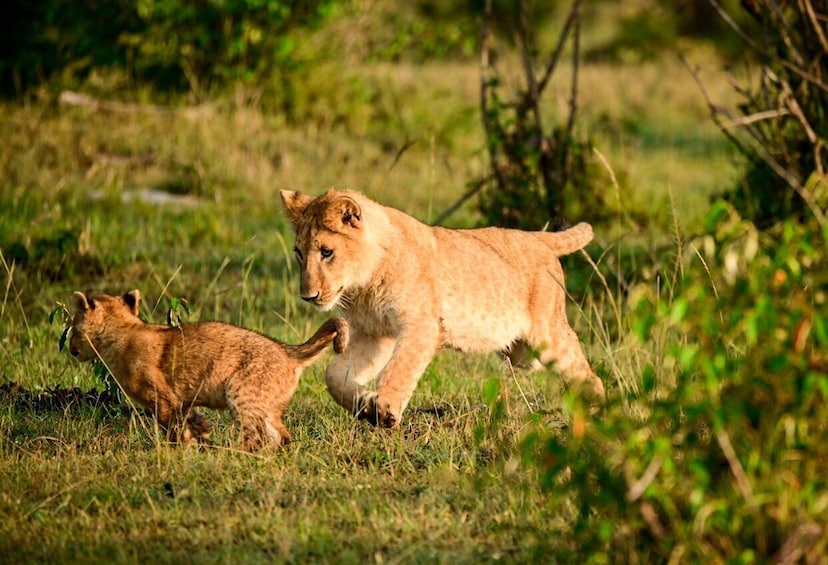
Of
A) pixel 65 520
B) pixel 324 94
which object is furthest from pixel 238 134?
pixel 65 520

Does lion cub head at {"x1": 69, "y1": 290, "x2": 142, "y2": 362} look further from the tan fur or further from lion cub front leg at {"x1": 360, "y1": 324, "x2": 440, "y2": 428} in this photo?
lion cub front leg at {"x1": 360, "y1": 324, "x2": 440, "y2": 428}

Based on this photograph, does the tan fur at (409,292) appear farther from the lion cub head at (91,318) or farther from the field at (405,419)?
the lion cub head at (91,318)

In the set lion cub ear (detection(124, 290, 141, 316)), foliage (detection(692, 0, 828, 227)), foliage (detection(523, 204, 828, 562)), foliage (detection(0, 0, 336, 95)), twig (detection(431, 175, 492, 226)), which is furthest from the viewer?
foliage (detection(0, 0, 336, 95))

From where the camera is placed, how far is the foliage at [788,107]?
26.4ft

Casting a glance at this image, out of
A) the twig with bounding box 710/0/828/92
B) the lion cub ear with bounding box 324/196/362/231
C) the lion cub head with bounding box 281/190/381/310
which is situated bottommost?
the lion cub head with bounding box 281/190/381/310

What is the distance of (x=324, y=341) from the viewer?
19.8 ft

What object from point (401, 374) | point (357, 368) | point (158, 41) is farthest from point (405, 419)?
point (158, 41)

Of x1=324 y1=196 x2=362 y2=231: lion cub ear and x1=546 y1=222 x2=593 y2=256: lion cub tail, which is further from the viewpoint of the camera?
x1=546 y1=222 x2=593 y2=256: lion cub tail

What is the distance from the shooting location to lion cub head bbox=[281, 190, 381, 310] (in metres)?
6.11

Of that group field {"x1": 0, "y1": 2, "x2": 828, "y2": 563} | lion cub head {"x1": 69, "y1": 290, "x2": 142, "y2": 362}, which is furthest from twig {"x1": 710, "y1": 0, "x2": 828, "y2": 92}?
lion cub head {"x1": 69, "y1": 290, "x2": 142, "y2": 362}

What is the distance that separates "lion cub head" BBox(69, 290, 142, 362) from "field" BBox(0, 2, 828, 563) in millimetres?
321

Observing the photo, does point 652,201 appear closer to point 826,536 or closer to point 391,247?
point 391,247

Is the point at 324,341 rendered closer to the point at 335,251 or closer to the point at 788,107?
the point at 335,251

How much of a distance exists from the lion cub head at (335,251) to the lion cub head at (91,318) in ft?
2.95
